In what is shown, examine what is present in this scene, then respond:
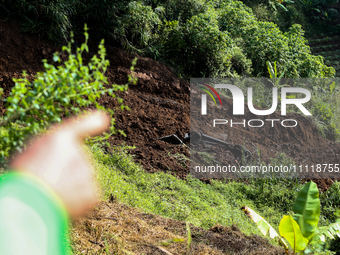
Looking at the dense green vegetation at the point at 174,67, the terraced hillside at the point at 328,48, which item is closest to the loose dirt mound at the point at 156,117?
the dense green vegetation at the point at 174,67

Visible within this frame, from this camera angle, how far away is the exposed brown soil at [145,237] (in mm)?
3096

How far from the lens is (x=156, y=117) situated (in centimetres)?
715

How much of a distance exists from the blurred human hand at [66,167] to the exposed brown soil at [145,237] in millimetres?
198

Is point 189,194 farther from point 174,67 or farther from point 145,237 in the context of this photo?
point 174,67

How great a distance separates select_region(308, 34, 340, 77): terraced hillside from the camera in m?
18.2

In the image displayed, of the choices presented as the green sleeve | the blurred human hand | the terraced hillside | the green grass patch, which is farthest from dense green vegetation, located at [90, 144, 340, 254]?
the terraced hillside

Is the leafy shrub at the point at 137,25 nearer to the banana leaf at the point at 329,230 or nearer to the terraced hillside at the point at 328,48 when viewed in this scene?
the banana leaf at the point at 329,230

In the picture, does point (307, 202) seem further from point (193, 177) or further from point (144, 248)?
→ point (193, 177)

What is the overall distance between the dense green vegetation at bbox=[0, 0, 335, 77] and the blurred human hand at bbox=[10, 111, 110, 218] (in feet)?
14.5

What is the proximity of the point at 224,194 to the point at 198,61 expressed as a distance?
4.85 metres

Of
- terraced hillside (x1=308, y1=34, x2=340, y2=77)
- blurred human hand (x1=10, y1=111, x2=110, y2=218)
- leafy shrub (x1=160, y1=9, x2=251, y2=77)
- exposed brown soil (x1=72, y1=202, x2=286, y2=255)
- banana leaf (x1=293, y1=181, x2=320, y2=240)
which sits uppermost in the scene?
terraced hillside (x1=308, y1=34, x2=340, y2=77)

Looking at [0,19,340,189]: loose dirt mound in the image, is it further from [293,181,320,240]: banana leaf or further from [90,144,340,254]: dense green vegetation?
[293,181,320,240]: banana leaf

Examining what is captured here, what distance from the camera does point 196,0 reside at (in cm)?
1040

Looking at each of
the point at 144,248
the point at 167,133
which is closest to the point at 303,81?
the point at 167,133
